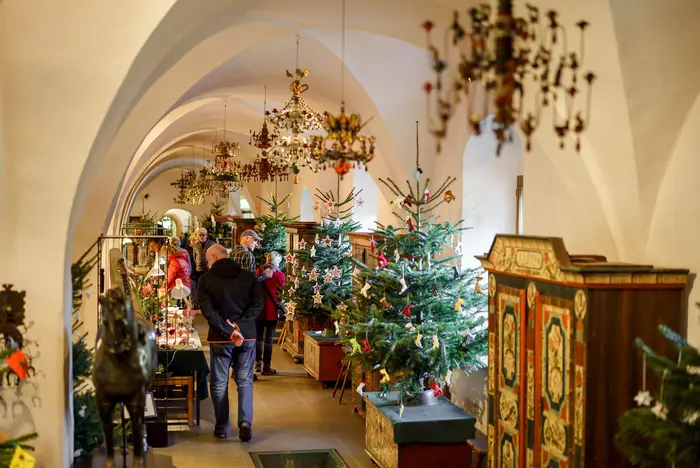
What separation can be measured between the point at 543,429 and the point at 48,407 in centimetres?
339

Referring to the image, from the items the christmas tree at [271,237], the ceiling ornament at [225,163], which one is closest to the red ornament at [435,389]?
the christmas tree at [271,237]

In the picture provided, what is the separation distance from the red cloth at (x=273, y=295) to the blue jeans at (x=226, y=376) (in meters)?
2.90

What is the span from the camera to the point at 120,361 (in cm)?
498

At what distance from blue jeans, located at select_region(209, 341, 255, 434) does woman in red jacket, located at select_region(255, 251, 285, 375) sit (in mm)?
3017

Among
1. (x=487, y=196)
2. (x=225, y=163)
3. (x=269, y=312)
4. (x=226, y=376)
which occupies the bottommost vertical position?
(x=226, y=376)

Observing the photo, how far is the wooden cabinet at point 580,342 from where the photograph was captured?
5125mm

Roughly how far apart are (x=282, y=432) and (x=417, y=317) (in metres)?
2.30

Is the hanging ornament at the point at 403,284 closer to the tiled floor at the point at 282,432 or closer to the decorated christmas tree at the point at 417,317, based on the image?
the decorated christmas tree at the point at 417,317

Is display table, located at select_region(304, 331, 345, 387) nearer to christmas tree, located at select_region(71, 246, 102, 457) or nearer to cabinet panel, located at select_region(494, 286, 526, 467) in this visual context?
christmas tree, located at select_region(71, 246, 102, 457)

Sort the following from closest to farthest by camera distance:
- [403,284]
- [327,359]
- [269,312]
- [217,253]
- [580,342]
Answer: [580,342] → [403,284] → [217,253] → [327,359] → [269,312]

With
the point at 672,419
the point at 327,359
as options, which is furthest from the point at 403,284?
the point at 327,359

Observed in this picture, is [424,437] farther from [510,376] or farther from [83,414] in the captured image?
[83,414]

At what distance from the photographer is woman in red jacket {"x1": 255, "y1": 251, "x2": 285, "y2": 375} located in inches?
457

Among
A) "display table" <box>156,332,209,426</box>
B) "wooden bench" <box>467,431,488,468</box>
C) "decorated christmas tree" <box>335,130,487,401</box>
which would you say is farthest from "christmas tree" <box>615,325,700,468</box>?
→ "display table" <box>156,332,209,426</box>
